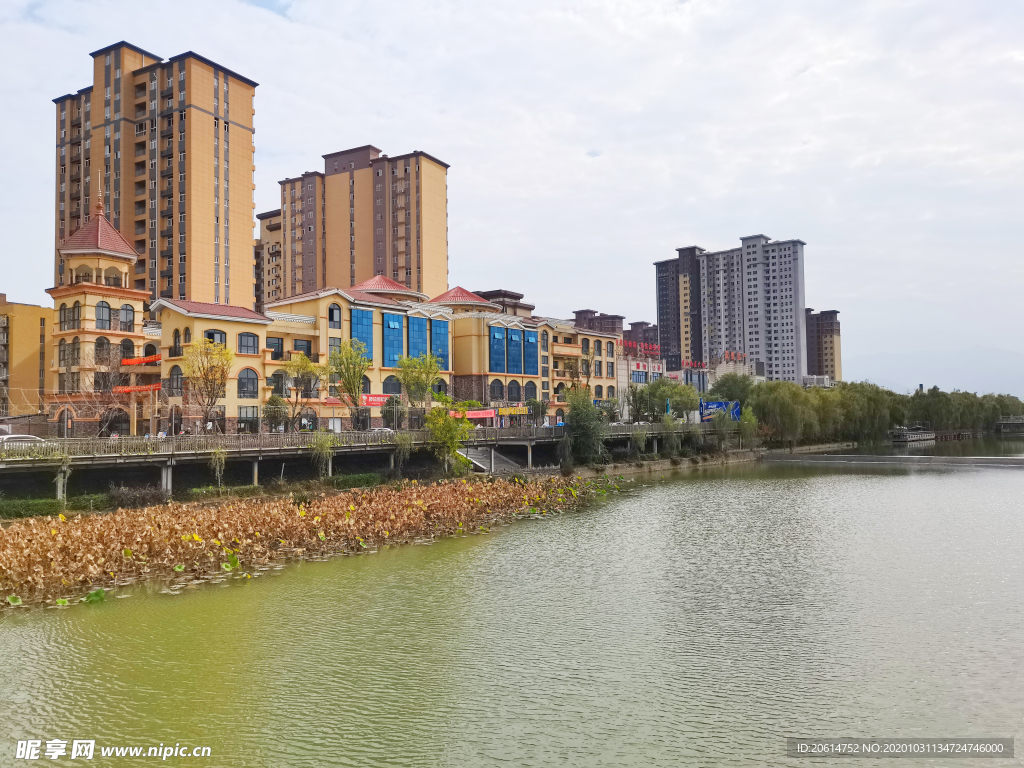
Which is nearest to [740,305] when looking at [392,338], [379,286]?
[379,286]

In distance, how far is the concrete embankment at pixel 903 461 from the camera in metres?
53.0

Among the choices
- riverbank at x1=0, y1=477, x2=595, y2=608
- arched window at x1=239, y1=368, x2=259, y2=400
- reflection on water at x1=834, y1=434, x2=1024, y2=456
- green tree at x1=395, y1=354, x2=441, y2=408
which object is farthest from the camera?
reflection on water at x1=834, y1=434, x2=1024, y2=456

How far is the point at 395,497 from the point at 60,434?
2529 centimetres

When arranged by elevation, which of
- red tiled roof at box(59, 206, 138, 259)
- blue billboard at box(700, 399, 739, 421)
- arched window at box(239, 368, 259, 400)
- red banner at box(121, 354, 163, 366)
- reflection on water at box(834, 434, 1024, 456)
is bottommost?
reflection on water at box(834, 434, 1024, 456)

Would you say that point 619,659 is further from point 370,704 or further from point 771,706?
point 370,704

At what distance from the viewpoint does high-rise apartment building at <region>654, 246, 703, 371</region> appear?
157750mm

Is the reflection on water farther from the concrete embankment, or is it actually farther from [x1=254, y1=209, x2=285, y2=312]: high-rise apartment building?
[x1=254, y1=209, x2=285, y2=312]: high-rise apartment building

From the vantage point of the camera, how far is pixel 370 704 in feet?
40.6

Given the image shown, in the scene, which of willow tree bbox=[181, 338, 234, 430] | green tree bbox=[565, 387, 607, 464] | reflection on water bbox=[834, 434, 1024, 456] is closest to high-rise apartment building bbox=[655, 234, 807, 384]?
reflection on water bbox=[834, 434, 1024, 456]

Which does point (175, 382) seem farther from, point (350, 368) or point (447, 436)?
point (447, 436)

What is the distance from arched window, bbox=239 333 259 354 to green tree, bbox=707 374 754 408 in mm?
44347

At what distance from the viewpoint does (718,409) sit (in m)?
63.2

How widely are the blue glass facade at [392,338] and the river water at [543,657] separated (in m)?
31.0

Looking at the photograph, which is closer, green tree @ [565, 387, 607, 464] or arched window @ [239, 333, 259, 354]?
arched window @ [239, 333, 259, 354]
